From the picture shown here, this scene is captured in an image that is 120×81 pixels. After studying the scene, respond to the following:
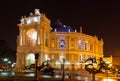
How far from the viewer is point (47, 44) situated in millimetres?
76750

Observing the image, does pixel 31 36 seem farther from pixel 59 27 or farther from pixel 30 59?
pixel 59 27

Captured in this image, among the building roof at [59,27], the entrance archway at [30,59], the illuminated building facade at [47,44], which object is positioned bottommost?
the entrance archway at [30,59]

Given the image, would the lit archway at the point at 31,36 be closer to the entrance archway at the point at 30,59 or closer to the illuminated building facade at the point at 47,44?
the illuminated building facade at the point at 47,44

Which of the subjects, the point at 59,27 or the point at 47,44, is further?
the point at 59,27

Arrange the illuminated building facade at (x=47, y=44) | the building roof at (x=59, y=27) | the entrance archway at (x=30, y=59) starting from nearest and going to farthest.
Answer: the illuminated building facade at (x=47, y=44), the entrance archway at (x=30, y=59), the building roof at (x=59, y=27)

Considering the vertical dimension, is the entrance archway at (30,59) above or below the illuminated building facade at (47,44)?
below

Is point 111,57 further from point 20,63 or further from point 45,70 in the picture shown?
point 45,70

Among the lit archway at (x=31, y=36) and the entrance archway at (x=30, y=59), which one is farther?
the lit archway at (x=31, y=36)

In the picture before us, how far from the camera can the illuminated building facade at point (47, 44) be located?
7300 centimetres

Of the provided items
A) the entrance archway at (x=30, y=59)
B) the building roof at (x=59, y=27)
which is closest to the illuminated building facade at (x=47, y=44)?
the entrance archway at (x=30, y=59)

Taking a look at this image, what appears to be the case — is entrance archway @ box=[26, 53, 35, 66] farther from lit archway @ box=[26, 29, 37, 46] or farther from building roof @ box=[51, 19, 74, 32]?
building roof @ box=[51, 19, 74, 32]

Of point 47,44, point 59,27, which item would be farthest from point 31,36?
point 59,27

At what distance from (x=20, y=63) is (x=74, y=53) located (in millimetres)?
15034

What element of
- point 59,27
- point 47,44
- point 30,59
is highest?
point 59,27
